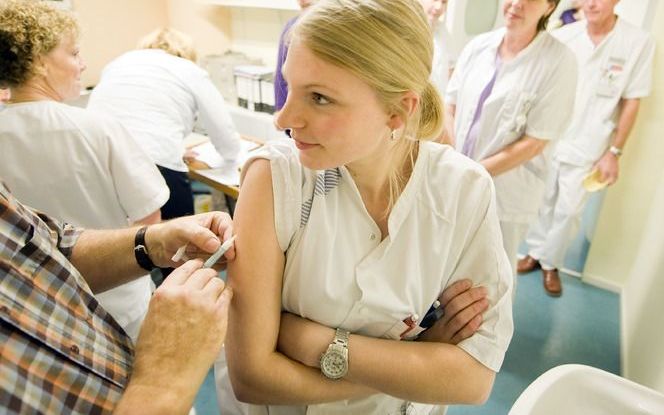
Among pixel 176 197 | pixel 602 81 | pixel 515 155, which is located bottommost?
pixel 176 197

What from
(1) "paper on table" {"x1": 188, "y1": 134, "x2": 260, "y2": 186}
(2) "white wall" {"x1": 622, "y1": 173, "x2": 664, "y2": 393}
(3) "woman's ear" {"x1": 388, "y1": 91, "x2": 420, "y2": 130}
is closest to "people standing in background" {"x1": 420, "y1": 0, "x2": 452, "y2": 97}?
(1) "paper on table" {"x1": 188, "y1": 134, "x2": 260, "y2": 186}

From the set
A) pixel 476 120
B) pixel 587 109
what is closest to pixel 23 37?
pixel 476 120

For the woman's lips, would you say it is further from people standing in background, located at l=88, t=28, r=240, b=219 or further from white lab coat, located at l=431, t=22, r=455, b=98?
white lab coat, located at l=431, t=22, r=455, b=98

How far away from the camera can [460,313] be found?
2.99 ft

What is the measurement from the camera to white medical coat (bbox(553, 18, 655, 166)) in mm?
2256

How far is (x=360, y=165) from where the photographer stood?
0.97 meters

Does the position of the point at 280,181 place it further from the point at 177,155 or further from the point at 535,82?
the point at 177,155

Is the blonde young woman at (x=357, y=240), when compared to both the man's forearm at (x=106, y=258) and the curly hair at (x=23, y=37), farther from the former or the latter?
the curly hair at (x=23, y=37)

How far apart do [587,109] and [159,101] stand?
233cm

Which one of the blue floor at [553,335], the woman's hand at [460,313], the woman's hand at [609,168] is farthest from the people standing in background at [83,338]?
the woman's hand at [609,168]

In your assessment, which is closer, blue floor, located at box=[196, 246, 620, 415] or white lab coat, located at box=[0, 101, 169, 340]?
white lab coat, located at box=[0, 101, 169, 340]

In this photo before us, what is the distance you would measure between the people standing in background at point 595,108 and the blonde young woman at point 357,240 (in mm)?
1898

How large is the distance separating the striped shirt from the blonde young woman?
0.23m

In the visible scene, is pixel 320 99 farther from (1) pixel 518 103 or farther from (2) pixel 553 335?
(2) pixel 553 335
